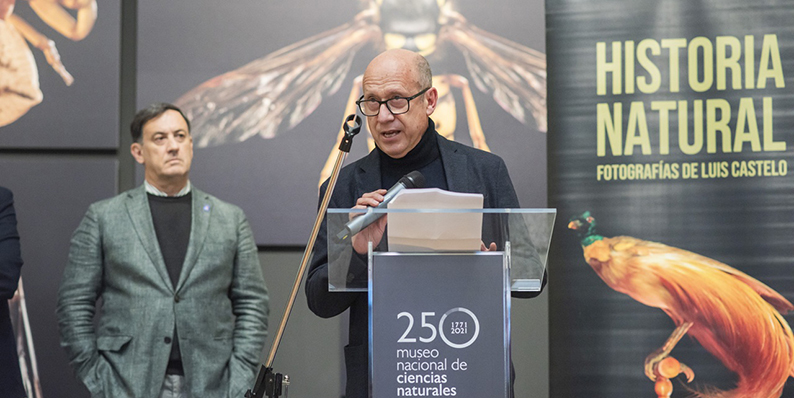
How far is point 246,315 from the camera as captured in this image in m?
3.65

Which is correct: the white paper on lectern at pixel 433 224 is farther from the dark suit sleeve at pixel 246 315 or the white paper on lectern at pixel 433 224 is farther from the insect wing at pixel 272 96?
the insect wing at pixel 272 96

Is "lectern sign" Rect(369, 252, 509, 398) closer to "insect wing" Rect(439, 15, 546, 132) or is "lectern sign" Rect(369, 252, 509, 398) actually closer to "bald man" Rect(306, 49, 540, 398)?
"bald man" Rect(306, 49, 540, 398)

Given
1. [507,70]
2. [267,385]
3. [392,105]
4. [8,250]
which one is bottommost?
[267,385]

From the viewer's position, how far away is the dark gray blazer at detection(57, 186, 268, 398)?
3.49 metres

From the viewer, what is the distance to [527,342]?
4219mm

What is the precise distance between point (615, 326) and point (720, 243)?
0.65m

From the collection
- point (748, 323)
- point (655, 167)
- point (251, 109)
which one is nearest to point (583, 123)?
point (655, 167)

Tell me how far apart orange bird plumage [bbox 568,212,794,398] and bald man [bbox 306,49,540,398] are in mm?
1808

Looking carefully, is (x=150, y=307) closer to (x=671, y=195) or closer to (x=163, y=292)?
(x=163, y=292)

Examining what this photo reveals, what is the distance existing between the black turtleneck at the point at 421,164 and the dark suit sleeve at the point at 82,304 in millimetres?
1616

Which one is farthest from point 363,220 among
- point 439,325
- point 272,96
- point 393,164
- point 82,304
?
point 272,96

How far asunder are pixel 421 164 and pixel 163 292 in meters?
1.55

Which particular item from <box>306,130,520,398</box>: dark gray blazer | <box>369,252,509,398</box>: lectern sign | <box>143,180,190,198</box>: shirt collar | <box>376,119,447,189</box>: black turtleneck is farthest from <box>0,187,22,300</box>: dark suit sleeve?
<box>369,252,509,398</box>: lectern sign

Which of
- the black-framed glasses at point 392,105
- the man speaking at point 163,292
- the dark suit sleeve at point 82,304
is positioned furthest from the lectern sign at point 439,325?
the dark suit sleeve at point 82,304
